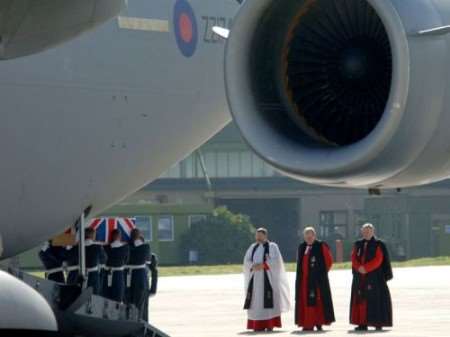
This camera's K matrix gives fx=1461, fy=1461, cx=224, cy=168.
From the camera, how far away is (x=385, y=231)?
75.3 m

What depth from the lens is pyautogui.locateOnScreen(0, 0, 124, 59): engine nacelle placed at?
6.21 meters

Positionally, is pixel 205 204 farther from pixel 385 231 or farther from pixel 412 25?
pixel 412 25

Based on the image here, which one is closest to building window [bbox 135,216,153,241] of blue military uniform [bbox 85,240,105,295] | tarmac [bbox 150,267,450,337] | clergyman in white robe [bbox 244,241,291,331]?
tarmac [bbox 150,267,450,337]

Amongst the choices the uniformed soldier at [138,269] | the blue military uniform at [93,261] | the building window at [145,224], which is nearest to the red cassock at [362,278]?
the uniformed soldier at [138,269]

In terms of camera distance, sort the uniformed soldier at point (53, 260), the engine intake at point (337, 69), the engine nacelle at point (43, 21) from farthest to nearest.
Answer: the uniformed soldier at point (53, 260) → the engine intake at point (337, 69) → the engine nacelle at point (43, 21)

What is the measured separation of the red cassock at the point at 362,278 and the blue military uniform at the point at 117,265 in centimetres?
464

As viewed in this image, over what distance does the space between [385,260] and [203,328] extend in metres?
3.15

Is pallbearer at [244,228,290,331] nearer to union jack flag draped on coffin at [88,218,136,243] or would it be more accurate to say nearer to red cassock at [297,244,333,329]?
red cassock at [297,244,333,329]

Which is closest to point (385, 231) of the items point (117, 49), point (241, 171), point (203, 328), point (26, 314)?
point (241, 171)

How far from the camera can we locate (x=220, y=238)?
227 feet

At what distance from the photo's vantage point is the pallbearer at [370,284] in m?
21.3

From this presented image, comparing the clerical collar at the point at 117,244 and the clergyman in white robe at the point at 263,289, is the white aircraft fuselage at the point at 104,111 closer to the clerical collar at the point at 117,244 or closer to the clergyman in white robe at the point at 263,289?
the clerical collar at the point at 117,244

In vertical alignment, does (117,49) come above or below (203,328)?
above

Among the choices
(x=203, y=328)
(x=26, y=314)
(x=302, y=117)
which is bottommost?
(x=203, y=328)
